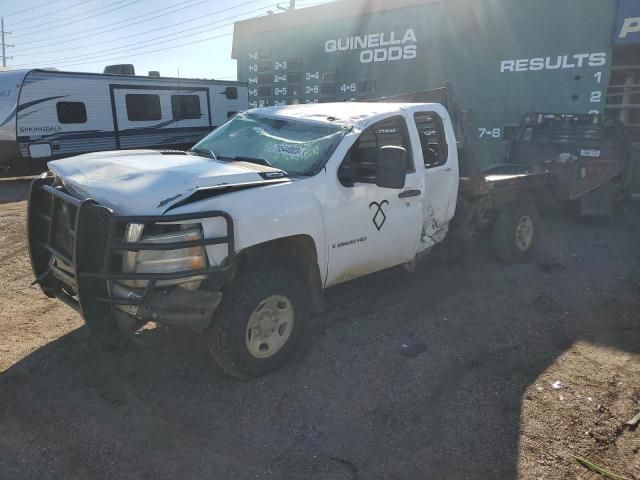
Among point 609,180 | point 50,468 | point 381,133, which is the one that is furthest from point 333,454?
point 609,180

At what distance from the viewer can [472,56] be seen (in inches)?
551

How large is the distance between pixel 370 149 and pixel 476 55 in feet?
36.5

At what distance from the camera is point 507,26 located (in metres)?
13.2

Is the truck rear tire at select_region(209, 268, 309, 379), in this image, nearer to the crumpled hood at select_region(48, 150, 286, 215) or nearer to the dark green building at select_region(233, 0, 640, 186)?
the crumpled hood at select_region(48, 150, 286, 215)

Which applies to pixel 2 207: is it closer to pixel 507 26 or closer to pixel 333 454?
pixel 333 454

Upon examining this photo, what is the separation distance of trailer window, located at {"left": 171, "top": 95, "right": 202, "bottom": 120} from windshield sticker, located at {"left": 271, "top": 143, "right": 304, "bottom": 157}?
1199 cm

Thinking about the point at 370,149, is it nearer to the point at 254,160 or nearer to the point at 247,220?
the point at 254,160

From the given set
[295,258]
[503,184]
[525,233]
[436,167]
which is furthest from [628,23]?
[295,258]

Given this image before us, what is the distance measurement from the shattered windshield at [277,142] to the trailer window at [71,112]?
9.84 metres

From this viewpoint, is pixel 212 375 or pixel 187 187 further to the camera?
pixel 212 375

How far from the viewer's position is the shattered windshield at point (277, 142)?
398 cm

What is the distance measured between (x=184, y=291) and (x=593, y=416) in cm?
274

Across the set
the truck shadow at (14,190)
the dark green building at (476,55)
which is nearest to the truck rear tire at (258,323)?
the dark green building at (476,55)

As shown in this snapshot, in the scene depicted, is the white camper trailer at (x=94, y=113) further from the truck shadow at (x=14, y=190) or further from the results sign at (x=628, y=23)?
the results sign at (x=628, y=23)
